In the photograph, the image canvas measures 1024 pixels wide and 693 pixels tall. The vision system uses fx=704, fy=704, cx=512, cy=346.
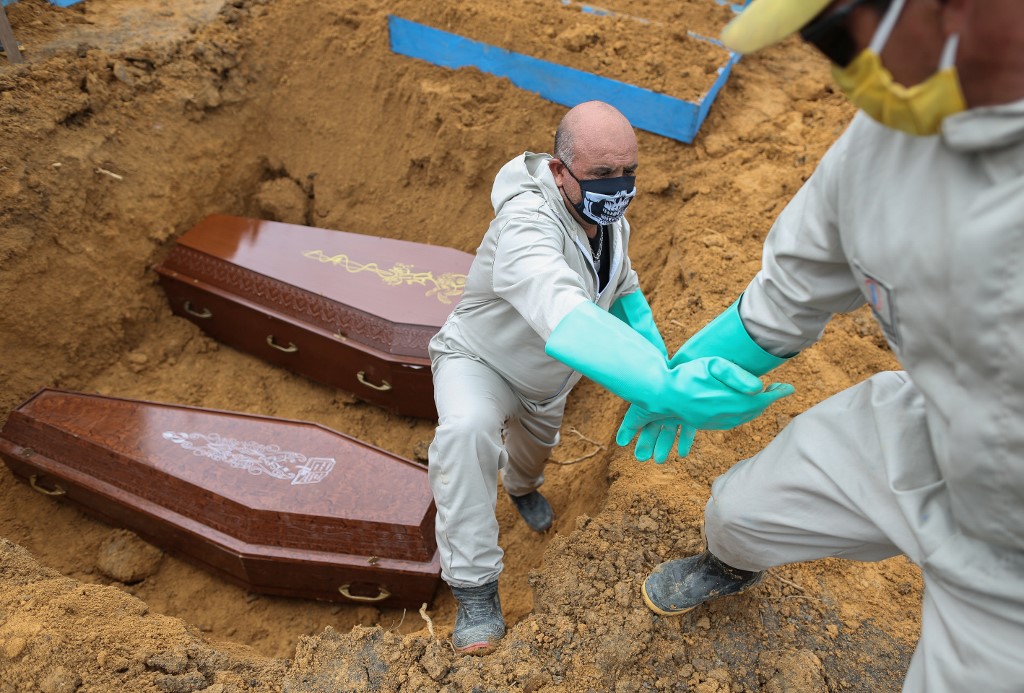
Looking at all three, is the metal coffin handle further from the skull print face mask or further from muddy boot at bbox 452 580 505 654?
the skull print face mask

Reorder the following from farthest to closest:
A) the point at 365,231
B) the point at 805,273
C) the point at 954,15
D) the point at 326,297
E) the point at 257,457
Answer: the point at 365,231, the point at 326,297, the point at 257,457, the point at 805,273, the point at 954,15

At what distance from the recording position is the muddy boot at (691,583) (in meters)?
2.18

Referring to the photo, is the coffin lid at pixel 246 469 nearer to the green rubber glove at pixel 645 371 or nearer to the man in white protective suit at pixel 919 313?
the green rubber glove at pixel 645 371

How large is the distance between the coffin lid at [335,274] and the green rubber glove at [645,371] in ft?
5.86

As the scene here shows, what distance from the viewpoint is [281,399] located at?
4270mm

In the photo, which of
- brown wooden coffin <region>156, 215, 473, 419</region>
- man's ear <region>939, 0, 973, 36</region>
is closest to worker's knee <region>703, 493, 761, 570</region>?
man's ear <region>939, 0, 973, 36</region>

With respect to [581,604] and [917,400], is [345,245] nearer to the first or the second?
[581,604]

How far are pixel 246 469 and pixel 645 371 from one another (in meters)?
1.96

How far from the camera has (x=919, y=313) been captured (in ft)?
4.42

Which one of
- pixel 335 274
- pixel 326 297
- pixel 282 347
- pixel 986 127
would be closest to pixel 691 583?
pixel 986 127

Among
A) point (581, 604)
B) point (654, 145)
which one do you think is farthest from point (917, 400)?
point (654, 145)

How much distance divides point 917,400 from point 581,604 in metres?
1.33

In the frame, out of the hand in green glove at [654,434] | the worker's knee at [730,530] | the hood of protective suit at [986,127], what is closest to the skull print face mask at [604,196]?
the hand in green glove at [654,434]

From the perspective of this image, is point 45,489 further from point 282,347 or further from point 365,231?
point 365,231
